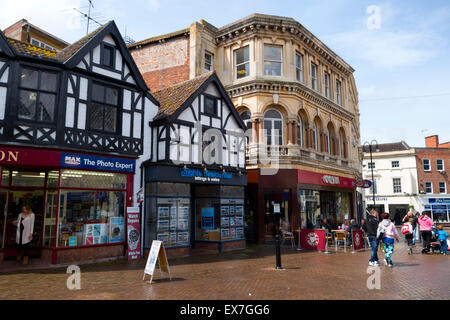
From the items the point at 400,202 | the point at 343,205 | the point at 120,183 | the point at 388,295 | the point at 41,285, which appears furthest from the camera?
the point at 400,202

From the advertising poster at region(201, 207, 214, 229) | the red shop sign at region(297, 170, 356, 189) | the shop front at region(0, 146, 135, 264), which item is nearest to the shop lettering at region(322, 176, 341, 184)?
the red shop sign at region(297, 170, 356, 189)

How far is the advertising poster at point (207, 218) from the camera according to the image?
54.5 feet

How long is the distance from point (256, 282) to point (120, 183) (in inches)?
283

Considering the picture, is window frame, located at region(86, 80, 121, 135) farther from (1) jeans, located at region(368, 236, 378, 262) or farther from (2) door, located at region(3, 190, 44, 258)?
(1) jeans, located at region(368, 236, 378, 262)

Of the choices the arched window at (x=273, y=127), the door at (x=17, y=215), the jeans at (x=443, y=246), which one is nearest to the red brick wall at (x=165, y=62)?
the arched window at (x=273, y=127)

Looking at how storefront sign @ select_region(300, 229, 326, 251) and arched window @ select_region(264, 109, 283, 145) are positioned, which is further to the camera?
arched window @ select_region(264, 109, 283, 145)

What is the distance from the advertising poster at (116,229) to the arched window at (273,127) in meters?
10.8

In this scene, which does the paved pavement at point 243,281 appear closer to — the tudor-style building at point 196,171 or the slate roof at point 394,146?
the tudor-style building at point 196,171

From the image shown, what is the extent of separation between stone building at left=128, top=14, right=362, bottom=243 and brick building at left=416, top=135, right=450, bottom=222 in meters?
29.7

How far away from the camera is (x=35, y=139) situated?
11383 mm

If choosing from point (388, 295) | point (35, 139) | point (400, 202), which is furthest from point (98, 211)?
point (400, 202)

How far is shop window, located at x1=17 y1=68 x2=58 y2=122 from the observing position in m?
11.5
